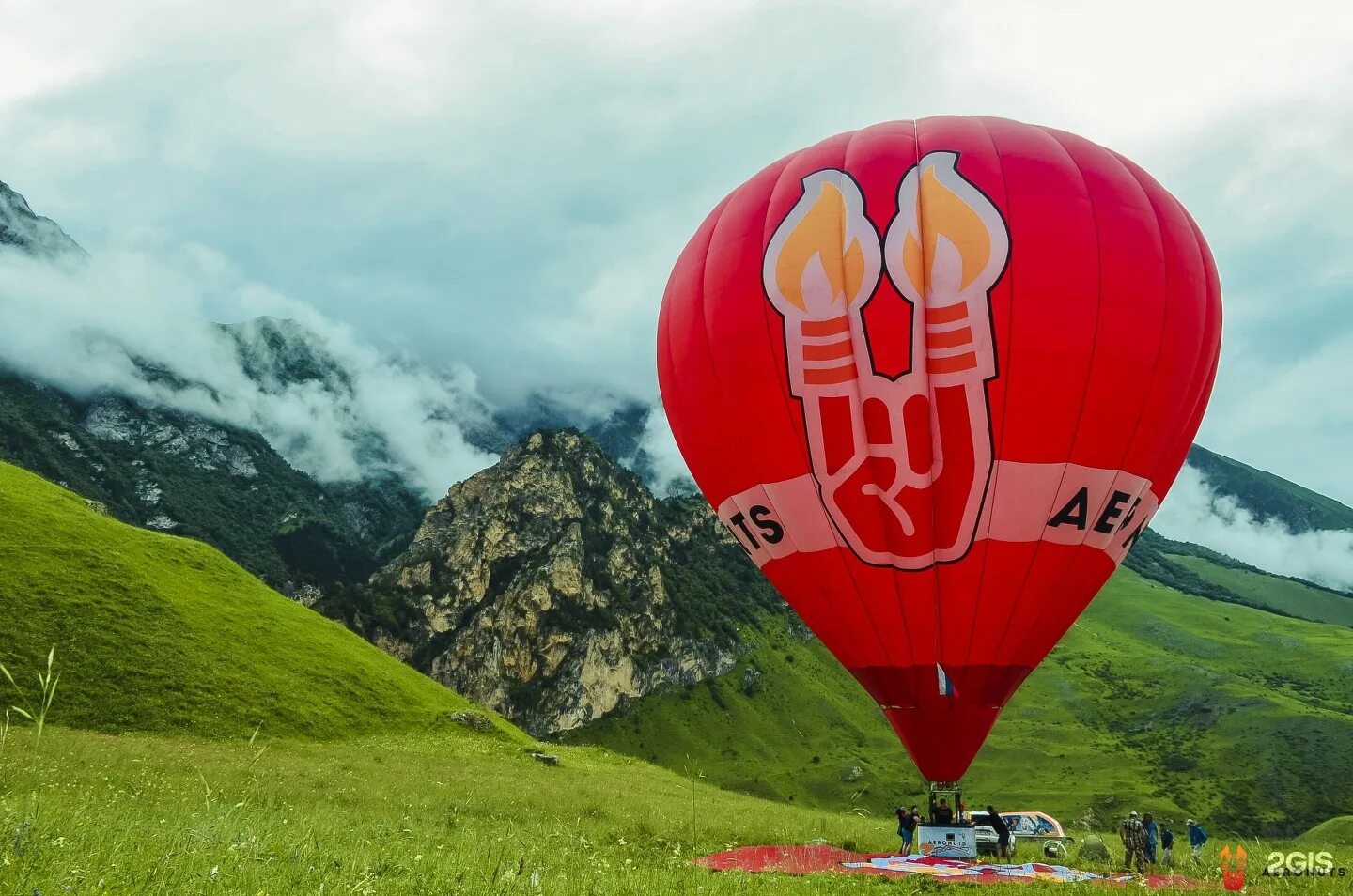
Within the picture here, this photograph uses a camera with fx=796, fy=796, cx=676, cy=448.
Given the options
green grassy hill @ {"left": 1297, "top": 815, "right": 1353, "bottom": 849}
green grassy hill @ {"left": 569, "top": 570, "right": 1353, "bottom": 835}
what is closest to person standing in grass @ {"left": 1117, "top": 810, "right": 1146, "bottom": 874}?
green grassy hill @ {"left": 1297, "top": 815, "right": 1353, "bottom": 849}

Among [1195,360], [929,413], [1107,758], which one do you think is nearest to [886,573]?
[929,413]

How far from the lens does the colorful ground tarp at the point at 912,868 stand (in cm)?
1468

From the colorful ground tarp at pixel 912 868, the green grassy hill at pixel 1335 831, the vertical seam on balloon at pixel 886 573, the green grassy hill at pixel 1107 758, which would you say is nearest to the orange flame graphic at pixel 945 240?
the vertical seam on balloon at pixel 886 573

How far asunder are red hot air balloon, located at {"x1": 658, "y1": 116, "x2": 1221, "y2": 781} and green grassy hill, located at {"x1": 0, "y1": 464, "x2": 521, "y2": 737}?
34599 millimetres

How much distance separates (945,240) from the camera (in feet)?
61.4

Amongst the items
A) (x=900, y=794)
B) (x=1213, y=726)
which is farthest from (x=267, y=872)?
(x=1213, y=726)

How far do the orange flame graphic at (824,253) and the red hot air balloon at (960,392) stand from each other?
0.05 m

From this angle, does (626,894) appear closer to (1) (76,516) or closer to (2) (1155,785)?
(1) (76,516)

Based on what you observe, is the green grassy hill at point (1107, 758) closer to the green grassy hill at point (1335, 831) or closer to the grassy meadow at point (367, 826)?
the green grassy hill at point (1335, 831)

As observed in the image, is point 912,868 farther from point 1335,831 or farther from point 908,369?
point 1335,831

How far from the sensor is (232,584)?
6131 cm

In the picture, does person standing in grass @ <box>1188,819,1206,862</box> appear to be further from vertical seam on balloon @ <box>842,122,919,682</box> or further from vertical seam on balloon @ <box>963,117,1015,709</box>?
vertical seam on balloon @ <box>842,122,919,682</box>

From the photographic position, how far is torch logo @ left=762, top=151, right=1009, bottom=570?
722 inches

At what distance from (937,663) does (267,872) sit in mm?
14903
